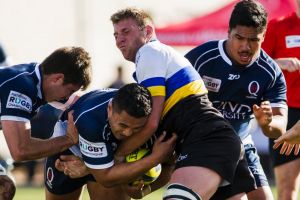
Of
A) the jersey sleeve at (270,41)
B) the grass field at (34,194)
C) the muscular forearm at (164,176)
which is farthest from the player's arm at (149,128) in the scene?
the grass field at (34,194)

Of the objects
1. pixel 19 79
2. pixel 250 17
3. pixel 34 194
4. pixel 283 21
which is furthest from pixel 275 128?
pixel 34 194

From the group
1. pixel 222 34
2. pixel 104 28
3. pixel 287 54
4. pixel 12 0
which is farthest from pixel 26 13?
pixel 287 54

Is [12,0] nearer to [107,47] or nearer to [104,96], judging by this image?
[107,47]

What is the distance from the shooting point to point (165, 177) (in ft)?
28.7

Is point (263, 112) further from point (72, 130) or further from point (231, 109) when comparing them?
point (72, 130)

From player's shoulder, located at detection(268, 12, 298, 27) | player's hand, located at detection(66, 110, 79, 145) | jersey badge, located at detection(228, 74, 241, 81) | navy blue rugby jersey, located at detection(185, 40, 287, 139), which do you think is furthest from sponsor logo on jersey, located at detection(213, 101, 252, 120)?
player's shoulder, located at detection(268, 12, 298, 27)

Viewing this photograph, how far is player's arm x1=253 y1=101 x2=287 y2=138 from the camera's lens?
8164 millimetres

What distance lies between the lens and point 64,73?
8492mm

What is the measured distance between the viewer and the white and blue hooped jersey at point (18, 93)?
8367mm

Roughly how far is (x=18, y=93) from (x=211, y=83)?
1595 mm

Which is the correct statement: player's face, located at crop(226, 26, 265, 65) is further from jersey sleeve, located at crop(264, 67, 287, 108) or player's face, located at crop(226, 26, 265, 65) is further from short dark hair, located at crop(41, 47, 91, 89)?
short dark hair, located at crop(41, 47, 91, 89)

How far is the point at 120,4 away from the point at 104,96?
14812 millimetres

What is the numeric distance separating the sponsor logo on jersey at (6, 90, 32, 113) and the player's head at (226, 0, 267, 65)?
1.74 meters

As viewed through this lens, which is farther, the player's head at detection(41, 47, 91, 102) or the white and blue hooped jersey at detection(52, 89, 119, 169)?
the player's head at detection(41, 47, 91, 102)
